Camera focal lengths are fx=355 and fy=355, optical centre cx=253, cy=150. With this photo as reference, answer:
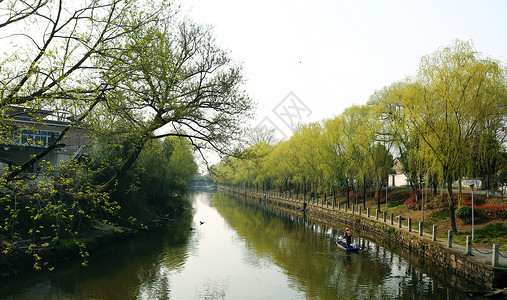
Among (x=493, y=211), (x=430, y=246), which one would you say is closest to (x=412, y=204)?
(x=493, y=211)

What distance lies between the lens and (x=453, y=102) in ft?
63.4

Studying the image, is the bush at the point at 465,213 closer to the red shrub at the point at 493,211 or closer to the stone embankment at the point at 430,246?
the red shrub at the point at 493,211

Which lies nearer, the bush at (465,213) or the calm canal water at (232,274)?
the calm canal water at (232,274)

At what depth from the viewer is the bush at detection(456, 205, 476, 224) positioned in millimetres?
22266

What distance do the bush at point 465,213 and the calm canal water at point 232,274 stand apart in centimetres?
537

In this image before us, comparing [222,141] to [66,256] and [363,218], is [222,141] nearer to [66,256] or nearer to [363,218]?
[66,256]

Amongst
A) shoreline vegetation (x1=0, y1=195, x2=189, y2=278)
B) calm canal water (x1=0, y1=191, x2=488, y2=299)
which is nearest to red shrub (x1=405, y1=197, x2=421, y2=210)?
calm canal water (x1=0, y1=191, x2=488, y2=299)

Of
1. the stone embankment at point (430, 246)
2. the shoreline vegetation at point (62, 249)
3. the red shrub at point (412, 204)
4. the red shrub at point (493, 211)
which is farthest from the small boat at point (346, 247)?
the shoreline vegetation at point (62, 249)

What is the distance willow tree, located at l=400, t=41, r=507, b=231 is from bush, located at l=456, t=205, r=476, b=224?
8.61 feet

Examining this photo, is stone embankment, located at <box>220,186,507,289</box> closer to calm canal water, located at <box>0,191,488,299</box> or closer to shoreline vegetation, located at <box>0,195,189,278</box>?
calm canal water, located at <box>0,191,488,299</box>

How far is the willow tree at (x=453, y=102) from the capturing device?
18953 mm

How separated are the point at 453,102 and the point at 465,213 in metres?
7.62

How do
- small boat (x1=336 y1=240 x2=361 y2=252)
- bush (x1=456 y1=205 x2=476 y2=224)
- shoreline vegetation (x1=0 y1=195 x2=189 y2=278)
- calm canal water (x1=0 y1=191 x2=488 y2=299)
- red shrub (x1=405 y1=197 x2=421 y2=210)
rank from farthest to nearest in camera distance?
red shrub (x1=405 y1=197 x2=421 y2=210), bush (x1=456 y1=205 x2=476 y2=224), small boat (x1=336 y1=240 x2=361 y2=252), shoreline vegetation (x1=0 y1=195 x2=189 y2=278), calm canal water (x1=0 y1=191 x2=488 y2=299)

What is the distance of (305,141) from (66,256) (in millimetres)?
32146
